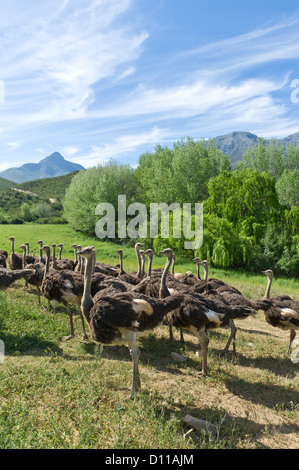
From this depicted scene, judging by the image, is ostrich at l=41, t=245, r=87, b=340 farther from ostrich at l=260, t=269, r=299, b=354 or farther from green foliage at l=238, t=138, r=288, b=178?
green foliage at l=238, t=138, r=288, b=178

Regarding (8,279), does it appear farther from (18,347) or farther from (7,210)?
(7,210)

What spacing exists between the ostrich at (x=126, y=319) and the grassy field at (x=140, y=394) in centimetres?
70

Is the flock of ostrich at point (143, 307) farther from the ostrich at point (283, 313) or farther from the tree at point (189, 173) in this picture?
the tree at point (189, 173)

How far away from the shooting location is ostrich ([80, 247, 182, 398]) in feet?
18.2

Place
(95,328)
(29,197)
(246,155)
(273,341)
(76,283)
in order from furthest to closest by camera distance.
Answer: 1. (29,197)
2. (246,155)
3. (273,341)
4. (76,283)
5. (95,328)

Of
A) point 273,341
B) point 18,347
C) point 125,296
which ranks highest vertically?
point 125,296

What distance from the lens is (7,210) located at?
79.2 m

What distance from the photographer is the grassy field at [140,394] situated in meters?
4.28

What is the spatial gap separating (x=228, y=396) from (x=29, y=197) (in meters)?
97.6

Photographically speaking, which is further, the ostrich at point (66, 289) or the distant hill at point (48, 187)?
the distant hill at point (48, 187)

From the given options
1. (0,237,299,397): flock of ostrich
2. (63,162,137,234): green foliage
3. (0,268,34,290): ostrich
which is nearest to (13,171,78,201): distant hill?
(63,162,137,234): green foliage

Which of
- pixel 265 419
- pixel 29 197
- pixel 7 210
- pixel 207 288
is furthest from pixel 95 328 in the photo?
pixel 29 197

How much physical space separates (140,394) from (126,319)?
3.99ft

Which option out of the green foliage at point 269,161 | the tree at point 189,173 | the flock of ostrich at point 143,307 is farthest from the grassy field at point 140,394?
the green foliage at point 269,161
